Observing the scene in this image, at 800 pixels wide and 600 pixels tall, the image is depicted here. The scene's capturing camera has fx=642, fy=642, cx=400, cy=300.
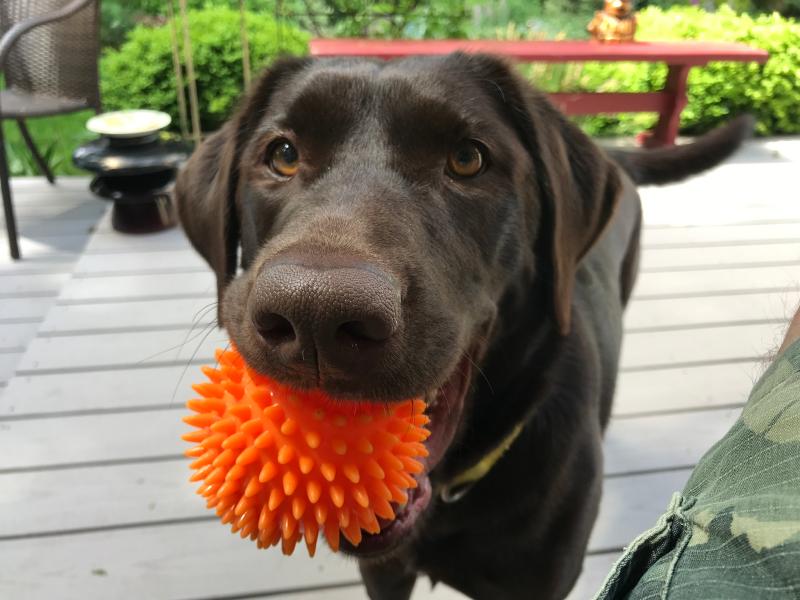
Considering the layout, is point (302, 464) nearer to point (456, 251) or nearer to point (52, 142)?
point (456, 251)

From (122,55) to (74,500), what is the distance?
Answer: 5.11 meters

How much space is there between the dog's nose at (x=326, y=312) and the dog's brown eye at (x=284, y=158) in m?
0.49

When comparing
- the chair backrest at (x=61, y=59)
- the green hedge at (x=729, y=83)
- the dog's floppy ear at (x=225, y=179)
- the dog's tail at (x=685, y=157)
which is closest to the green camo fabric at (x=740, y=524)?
→ the dog's floppy ear at (x=225, y=179)

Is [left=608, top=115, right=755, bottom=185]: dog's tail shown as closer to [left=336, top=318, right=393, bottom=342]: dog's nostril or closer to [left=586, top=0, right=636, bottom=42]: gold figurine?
[left=336, top=318, right=393, bottom=342]: dog's nostril

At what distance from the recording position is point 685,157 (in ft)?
7.95

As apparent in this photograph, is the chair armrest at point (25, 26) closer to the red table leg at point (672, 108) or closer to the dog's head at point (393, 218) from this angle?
the dog's head at point (393, 218)

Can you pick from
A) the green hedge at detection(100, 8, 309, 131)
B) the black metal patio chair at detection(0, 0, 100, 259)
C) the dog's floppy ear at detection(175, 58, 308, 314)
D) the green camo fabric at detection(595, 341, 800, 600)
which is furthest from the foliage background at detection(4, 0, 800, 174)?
the green camo fabric at detection(595, 341, 800, 600)

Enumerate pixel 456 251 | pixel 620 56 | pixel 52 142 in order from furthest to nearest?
pixel 52 142
pixel 620 56
pixel 456 251

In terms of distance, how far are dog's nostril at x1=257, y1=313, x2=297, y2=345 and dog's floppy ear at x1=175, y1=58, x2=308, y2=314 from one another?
0.68 m

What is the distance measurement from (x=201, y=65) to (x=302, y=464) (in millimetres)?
5591

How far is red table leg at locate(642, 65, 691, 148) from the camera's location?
5.35 m

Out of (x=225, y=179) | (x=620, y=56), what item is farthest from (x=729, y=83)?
(x=225, y=179)

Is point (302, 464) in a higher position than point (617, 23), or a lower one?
lower

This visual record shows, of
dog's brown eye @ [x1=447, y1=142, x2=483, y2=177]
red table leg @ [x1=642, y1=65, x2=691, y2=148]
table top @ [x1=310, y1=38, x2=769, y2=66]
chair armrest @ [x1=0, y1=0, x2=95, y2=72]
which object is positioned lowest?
red table leg @ [x1=642, y1=65, x2=691, y2=148]
